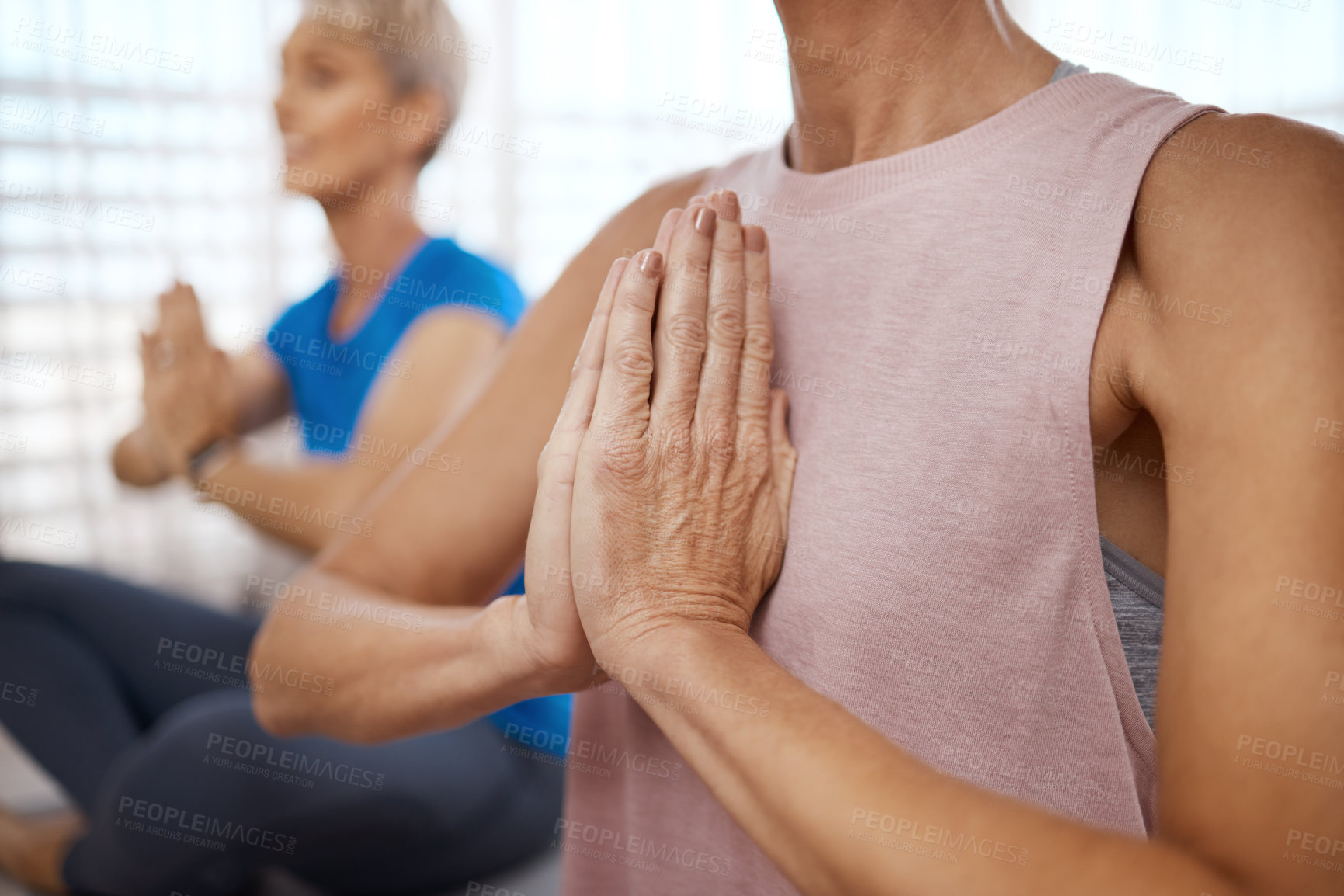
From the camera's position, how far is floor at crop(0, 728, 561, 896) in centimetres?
137

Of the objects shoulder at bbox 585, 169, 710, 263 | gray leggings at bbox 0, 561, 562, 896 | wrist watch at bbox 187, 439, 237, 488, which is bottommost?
gray leggings at bbox 0, 561, 562, 896

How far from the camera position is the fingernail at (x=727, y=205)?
60cm

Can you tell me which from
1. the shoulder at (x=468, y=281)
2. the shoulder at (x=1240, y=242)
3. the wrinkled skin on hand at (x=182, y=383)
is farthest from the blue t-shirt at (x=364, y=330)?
the shoulder at (x=1240, y=242)

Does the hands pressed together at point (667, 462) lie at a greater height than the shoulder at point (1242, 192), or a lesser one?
lesser

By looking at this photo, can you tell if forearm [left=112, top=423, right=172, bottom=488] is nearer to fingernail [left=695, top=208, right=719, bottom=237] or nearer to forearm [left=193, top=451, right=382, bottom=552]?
forearm [left=193, top=451, right=382, bottom=552]

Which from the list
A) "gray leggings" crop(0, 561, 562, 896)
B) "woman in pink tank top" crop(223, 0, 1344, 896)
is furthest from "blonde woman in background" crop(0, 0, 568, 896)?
"woman in pink tank top" crop(223, 0, 1344, 896)

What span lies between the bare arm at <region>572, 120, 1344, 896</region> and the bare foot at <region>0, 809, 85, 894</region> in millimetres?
1561

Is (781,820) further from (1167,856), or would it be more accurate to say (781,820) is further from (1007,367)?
(1007,367)

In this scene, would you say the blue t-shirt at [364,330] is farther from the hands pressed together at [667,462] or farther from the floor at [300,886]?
the hands pressed together at [667,462]

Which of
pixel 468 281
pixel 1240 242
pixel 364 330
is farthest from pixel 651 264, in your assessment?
pixel 364 330

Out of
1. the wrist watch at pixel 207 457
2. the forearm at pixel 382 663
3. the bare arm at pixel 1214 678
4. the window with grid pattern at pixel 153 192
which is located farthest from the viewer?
the window with grid pattern at pixel 153 192

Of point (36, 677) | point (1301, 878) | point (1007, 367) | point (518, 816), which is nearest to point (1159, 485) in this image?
point (1007, 367)

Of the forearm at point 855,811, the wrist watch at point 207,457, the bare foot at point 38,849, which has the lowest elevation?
the bare foot at point 38,849

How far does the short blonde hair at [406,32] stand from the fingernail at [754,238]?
48.9 inches
